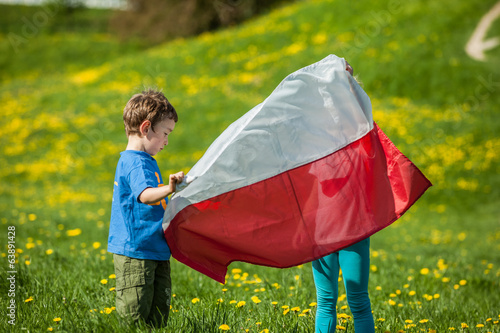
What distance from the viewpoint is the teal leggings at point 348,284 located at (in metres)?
3.09

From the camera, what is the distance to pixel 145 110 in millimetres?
2975

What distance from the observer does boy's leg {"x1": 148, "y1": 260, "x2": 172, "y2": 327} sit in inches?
119

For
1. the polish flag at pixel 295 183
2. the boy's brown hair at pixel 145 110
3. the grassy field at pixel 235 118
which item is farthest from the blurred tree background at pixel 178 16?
the boy's brown hair at pixel 145 110

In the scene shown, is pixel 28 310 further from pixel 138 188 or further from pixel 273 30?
pixel 273 30

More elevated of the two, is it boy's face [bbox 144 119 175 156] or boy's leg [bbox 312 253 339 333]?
boy's face [bbox 144 119 175 156]

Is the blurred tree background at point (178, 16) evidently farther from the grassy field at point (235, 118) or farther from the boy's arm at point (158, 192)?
the boy's arm at point (158, 192)

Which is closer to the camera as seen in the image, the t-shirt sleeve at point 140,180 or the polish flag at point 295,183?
the t-shirt sleeve at point 140,180

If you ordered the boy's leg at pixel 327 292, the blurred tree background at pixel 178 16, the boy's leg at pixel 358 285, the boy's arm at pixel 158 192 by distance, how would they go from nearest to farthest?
the boy's arm at pixel 158 192
the boy's leg at pixel 358 285
the boy's leg at pixel 327 292
the blurred tree background at pixel 178 16

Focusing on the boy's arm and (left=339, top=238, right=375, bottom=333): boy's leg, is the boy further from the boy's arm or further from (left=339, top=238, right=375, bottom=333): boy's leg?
(left=339, top=238, right=375, bottom=333): boy's leg

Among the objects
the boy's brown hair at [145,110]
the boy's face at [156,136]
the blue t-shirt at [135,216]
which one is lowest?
the blue t-shirt at [135,216]

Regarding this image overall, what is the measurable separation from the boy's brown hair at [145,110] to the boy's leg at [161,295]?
92cm

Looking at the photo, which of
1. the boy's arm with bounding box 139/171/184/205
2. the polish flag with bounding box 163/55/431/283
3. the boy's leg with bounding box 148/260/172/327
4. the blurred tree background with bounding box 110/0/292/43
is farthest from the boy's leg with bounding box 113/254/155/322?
the blurred tree background with bounding box 110/0/292/43

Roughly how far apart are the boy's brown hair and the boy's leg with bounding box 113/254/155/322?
2.79ft

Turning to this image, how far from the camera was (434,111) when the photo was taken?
1653 centimetres
